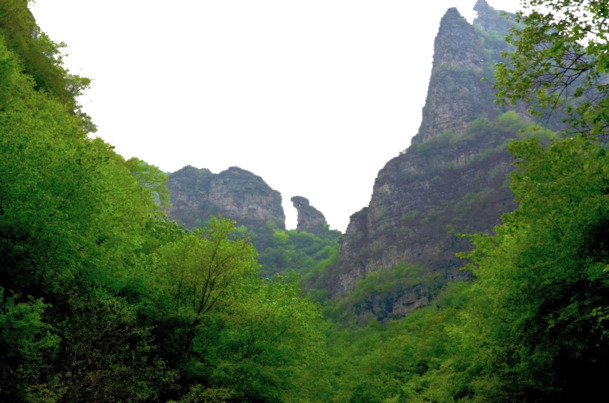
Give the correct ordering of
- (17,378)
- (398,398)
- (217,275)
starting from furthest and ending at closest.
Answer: (398,398), (217,275), (17,378)

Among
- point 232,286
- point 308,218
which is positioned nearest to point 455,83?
point 308,218

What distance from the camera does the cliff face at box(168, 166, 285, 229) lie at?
17112 cm

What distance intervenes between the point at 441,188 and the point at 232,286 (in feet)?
330

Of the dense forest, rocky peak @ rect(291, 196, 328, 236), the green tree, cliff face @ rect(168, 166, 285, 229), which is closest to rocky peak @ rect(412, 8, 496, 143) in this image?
rocky peak @ rect(291, 196, 328, 236)

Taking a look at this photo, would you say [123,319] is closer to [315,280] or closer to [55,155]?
[55,155]

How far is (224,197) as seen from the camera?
6865 inches

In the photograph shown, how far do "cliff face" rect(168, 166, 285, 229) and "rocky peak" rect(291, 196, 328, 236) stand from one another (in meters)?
8.84

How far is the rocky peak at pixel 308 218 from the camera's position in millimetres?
185637

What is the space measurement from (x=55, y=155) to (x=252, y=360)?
41.7ft

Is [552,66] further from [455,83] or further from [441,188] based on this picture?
[455,83]

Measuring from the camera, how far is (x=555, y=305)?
45.4 ft

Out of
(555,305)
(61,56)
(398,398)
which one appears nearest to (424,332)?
(398,398)

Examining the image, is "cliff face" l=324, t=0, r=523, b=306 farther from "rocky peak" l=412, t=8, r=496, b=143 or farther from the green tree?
the green tree

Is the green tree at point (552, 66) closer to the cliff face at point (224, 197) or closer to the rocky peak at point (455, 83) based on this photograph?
the rocky peak at point (455, 83)
